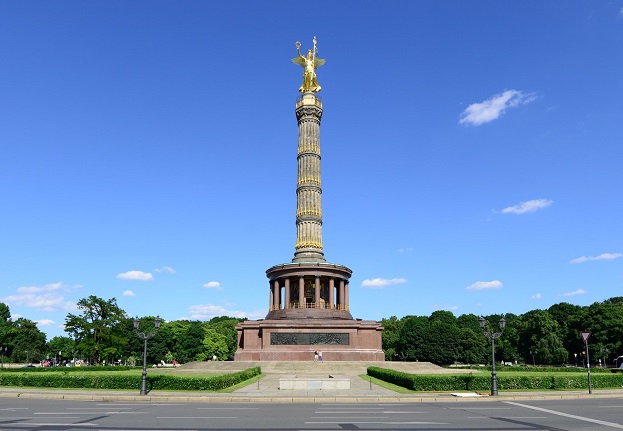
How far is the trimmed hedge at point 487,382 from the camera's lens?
27.0m

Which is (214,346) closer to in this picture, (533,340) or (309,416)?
(533,340)

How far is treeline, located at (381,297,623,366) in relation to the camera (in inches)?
3019

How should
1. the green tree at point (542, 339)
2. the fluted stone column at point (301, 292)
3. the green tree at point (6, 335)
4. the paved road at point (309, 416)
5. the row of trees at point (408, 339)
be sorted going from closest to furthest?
the paved road at point (309, 416) → the fluted stone column at point (301, 292) → the row of trees at point (408, 339) → the green tree at point (542, 339) → the green tree at point (6, 335)

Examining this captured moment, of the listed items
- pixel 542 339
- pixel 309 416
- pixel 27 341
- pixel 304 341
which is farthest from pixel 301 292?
pixel 27 341

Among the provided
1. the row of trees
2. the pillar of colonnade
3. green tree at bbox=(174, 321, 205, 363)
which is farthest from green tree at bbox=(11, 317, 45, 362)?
the pillar of colonnade

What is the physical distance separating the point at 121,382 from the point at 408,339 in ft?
205

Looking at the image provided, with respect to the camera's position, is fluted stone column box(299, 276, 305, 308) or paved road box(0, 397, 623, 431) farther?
fluted stone column box(299, 276, 305, 308)

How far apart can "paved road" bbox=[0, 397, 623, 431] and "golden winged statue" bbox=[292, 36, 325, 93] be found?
4964 centimetres

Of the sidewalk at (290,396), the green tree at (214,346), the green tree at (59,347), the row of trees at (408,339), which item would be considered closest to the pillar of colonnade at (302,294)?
the row of trees at (408,339)

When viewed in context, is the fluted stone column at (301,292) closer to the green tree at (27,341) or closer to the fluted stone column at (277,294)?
the fluted stone column at (277,294)

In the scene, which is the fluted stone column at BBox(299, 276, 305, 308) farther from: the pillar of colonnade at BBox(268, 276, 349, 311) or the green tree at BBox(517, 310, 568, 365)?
the green tree at BBox(517, 310, 568, 365)

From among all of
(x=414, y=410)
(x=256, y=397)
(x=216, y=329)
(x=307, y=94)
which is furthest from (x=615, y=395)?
(x=216, y=329)

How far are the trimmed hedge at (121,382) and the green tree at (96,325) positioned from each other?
32085 millimetres

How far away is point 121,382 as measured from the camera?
28000mm
